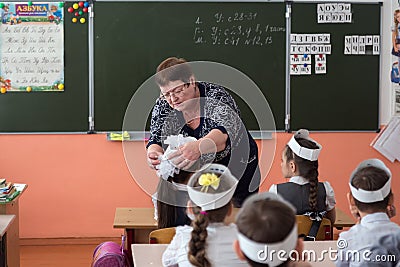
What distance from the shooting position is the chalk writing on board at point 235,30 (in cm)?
530

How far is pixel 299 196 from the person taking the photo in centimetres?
356

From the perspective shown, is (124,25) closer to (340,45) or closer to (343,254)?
(340,45)

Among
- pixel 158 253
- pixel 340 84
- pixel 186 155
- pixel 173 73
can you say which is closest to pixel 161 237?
pixel 158 253

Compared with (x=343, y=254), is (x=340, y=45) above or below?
above

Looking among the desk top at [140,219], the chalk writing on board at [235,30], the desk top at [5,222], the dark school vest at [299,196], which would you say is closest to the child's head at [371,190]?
the dark school vest at [299,196]

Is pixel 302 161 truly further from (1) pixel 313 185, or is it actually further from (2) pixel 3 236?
(2) pixel 3 236

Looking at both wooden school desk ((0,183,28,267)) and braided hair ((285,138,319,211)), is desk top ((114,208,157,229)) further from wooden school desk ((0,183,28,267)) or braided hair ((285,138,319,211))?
braided hair ((285,138,319,211))

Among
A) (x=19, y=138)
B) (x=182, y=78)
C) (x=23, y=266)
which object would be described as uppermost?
(x=182, y=78)

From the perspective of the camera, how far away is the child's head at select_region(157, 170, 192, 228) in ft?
10.5

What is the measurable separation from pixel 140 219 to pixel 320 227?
942mm

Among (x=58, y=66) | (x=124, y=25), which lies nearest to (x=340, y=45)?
(x=124, y=25)

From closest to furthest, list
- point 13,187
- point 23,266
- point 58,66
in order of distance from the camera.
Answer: point 13,187, point 23,266, point 58,66

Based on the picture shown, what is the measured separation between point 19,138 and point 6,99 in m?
0.30

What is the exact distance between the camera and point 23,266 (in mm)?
4914
